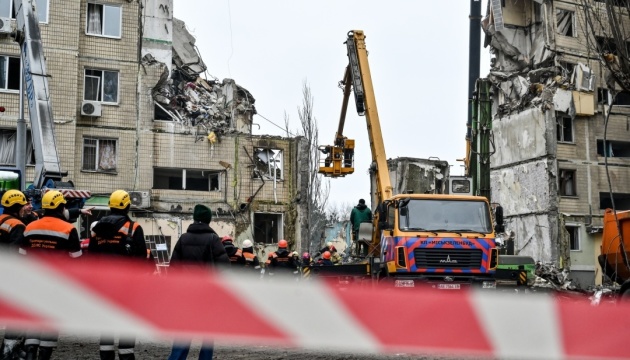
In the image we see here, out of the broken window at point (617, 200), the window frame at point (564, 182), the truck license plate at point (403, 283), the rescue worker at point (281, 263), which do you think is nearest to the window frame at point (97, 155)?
the rescue worker at point (281, 263)

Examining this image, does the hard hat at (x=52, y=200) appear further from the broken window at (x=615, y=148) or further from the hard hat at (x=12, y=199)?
the broken window at (x=615, y=148)

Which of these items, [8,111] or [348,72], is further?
[8,111]

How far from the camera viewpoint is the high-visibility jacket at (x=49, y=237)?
314 inches

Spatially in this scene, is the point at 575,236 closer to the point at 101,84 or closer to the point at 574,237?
the point at 574,237

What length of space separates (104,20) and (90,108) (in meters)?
3.62

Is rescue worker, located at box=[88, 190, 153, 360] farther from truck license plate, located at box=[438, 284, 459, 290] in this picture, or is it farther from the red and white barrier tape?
truck license plate, located at box=[438, 284, 459, 290]

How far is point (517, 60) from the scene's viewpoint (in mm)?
42844

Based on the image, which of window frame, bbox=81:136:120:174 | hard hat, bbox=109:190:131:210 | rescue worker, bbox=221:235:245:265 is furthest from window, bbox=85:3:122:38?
hard hat, bbox=109:190:131:210

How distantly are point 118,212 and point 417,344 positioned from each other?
606 cm

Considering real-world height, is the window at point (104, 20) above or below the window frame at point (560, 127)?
above

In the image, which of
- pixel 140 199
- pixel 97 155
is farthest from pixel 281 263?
pixel 97 155

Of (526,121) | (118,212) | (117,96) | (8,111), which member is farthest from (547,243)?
(118,212)

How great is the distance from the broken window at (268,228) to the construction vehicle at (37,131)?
50.7ft

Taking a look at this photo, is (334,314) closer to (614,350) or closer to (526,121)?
(614,350)
